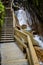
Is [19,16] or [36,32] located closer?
[36,32]

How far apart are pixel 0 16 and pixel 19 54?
2800 millimetres

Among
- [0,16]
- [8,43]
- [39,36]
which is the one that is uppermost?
[0,16]

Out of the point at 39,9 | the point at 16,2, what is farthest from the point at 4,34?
the point at 16,2

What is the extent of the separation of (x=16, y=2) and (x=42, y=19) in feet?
27.5

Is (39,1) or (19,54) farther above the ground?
(39,1)

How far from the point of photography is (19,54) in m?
6.73

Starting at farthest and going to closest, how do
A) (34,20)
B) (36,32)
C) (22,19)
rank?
(22,19) < (34,20) < (36,32)

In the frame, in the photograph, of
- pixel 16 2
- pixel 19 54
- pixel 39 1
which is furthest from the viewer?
pixel 16 2

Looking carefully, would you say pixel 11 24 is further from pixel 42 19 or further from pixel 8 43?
pixel 42 19

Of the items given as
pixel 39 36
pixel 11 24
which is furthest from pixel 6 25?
pixel 39 36

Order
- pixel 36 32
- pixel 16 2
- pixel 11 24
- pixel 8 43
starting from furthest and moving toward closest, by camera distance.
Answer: pixel 16 2 → pixel 36 32 → pixel 11 24 → pixel 8 43

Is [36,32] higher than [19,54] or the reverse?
the reverse

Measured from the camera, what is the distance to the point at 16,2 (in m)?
21.8

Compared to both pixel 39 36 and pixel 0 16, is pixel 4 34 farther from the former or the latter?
pixel 0 16
